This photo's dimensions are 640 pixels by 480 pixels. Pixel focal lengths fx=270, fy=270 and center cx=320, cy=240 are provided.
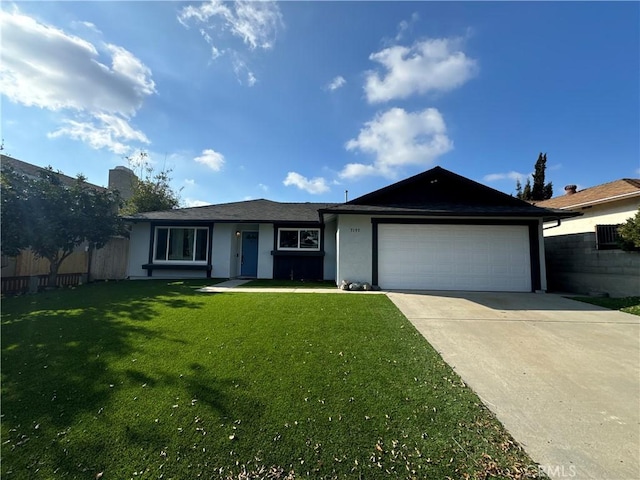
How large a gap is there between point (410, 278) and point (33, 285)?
13090mm

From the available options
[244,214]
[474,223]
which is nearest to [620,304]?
[474,223]

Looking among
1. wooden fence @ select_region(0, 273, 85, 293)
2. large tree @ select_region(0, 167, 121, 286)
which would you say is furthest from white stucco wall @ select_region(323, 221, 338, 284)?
wooden fence @ select_region(0, 273, 85, 293)

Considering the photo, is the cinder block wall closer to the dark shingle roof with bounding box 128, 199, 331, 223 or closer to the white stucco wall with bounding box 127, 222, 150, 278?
the dark shingle roof with bounding box 128, 199, 331, 223

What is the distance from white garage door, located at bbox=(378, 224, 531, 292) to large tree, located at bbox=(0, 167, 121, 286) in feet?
36.1

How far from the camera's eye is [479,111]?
10812 mm

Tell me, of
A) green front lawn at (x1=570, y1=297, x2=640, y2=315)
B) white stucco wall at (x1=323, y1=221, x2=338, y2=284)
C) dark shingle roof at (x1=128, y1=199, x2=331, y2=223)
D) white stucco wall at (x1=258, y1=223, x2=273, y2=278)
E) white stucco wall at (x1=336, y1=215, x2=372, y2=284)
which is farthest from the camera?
white stucco wall at (x1=258, y1=223, x2=273, y2=278)

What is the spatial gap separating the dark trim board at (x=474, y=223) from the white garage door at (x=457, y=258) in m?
0.13

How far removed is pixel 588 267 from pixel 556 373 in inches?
367

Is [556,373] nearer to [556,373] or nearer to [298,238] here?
[556,373]

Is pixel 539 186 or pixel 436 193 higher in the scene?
pixel 539 186

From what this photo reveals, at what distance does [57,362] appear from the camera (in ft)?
12.8

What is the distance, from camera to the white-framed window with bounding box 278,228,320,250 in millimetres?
12727

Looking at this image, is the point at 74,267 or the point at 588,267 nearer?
the point at 588,267

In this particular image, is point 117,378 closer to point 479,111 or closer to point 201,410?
point 201,410
